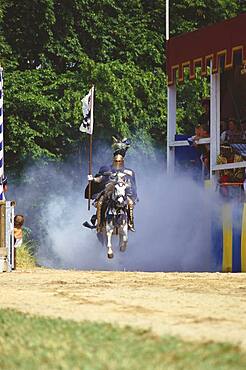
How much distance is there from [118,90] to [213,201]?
36.5 ft

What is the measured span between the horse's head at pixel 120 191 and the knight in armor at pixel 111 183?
9 centimetres

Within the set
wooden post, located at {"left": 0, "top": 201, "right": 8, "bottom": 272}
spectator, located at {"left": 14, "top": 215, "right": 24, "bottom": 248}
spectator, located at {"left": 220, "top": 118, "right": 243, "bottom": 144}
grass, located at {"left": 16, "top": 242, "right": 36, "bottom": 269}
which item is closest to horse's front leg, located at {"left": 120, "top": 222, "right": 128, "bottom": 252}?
spectator, located at {"left": 14, "top": 215, "right": 24, "bottom": 248}

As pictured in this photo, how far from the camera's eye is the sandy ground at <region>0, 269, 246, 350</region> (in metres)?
10.7

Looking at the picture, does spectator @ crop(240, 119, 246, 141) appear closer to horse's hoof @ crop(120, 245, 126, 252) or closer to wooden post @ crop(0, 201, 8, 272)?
horse's hoof @ crop(120, 245, 126, 252)

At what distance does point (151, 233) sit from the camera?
82.2ft

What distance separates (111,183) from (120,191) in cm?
30

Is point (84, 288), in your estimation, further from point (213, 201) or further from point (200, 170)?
point (200, 170)

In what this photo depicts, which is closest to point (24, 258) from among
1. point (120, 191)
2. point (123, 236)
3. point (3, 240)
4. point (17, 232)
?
point (17, 232)

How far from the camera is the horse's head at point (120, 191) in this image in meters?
23.7

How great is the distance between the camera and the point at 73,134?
112 ft

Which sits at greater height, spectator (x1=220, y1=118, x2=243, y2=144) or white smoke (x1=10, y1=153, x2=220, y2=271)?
spectator (x1=220, y1=118, x2=243, y2=144)

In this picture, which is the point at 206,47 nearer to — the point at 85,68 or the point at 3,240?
the point at 3,240

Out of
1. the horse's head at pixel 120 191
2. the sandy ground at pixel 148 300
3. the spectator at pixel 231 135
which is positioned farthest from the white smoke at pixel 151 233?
the sandy ground at pixel 148 300

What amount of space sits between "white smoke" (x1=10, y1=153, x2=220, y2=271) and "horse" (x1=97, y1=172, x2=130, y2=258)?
54 centimetres
